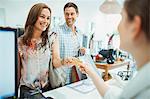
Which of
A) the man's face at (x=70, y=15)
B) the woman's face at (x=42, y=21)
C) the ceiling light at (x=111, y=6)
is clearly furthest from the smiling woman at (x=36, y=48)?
the ceiling light at (x=111, y=6)

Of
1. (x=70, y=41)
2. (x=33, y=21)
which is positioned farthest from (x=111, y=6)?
(x=33, y=21)

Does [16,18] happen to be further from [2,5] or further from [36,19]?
[36,19]

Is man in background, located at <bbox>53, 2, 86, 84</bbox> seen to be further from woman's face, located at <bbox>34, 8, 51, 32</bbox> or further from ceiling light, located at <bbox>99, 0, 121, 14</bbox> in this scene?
ceiling light, located at <bbox>99, 0, 121, 14</bbox>

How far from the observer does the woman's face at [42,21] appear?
149 centimetres

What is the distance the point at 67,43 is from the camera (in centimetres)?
191

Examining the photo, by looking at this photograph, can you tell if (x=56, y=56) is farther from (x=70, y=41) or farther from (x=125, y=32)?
(x=125, y=32)

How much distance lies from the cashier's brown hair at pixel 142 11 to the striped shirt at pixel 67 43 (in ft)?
4.25

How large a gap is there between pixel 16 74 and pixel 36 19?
72cm

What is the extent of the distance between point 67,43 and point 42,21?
0.47 meters

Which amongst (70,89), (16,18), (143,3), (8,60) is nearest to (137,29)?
(143,3)

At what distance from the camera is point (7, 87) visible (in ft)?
2.73

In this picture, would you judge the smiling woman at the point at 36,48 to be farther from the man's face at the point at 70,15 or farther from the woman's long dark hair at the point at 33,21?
the man's face at the point at 70,15

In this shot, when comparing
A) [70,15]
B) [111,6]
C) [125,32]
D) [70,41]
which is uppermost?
[111,6]

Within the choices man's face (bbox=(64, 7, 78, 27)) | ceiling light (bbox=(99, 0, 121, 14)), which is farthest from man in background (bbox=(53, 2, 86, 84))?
ceiling light (bbox=(99, 0, 121, 14))
